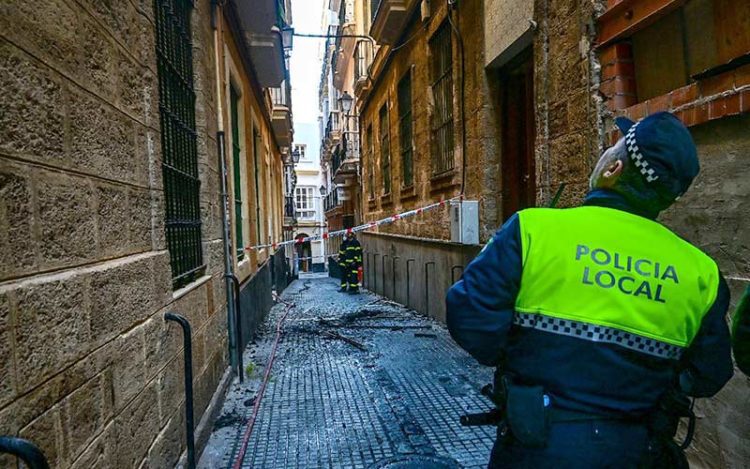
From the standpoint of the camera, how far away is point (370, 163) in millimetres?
14633

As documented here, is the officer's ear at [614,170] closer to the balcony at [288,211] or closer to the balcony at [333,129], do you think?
the balcony at [333,129]

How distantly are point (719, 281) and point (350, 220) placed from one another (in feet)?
71.6

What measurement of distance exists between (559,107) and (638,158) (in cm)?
273

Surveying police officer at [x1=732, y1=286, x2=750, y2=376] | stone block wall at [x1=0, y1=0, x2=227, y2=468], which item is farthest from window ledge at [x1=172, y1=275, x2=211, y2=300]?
police officer at [x1=732, y1=286, x2=750, y2=376]

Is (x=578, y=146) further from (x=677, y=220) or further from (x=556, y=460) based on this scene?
(x=556, y=460)

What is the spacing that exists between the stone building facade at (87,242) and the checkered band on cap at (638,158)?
2012mm

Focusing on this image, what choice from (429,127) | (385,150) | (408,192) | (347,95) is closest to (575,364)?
(429,127)

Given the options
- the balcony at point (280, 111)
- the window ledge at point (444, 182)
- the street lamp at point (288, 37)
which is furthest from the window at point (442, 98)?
the balcony at point (280, 111)

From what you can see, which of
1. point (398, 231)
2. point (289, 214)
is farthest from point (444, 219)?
point (289, 214)

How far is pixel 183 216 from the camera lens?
3.49 metres

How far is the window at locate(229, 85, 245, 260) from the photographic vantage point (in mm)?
6520

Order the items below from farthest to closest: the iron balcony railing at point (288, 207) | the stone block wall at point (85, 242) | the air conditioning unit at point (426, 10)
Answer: the iron balcony railing at point (288, 207)
the air conditioning unit at point (426, 10)
the stone block wall at point (85, 242)

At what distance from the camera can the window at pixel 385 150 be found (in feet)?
38.4

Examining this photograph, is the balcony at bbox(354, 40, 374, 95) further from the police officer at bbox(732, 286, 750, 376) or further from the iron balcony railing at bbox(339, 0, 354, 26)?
the police officer at bbox(732, 286, 750, 376)
